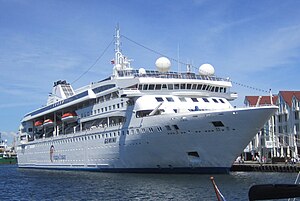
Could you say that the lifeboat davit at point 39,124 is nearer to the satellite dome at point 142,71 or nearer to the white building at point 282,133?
the satellite dome at point 142,71

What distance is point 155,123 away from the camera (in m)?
38.7

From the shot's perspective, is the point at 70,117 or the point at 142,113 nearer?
the point at 142,113

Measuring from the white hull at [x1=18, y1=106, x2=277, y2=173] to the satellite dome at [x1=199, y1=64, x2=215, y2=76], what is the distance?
9515mm

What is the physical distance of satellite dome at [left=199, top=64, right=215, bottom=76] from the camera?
45938mm

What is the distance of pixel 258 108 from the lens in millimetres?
34750

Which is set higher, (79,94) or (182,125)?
(79,94)

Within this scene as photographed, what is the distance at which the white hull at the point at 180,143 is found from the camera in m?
35.6

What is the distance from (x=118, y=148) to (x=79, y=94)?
11167mm

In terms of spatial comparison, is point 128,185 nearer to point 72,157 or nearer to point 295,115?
point 72,157

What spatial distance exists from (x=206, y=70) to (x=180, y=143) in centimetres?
1093

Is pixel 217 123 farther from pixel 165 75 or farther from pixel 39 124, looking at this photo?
pixel 39 124

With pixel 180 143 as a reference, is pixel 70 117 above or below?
above

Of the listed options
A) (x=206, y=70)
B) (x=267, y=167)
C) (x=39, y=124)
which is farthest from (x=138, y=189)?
(x=39, y=124)

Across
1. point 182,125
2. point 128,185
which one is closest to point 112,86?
point 182,125
